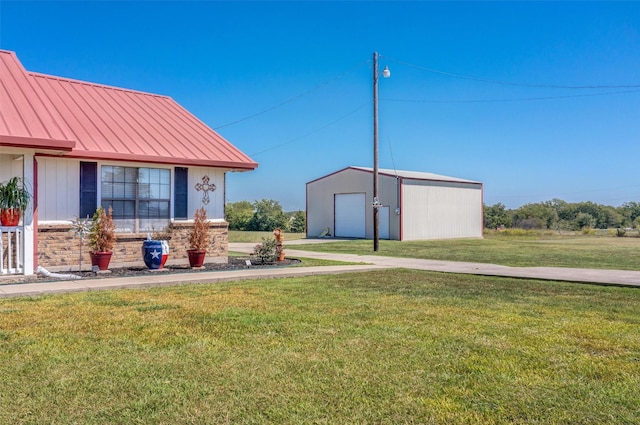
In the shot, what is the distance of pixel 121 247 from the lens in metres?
11.8

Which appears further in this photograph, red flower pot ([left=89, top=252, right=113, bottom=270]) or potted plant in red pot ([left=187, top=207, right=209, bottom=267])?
potted plant in red pot ([left=187, top=207, right=209, bottom=267])

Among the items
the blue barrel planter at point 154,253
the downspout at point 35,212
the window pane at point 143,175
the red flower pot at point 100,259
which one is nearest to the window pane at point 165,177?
the window pane at point 143,175

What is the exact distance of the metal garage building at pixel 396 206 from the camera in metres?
28.7

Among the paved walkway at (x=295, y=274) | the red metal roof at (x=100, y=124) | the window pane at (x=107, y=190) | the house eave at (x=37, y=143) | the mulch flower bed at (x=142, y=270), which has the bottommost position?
the paved walkway at (x=295, y=274)

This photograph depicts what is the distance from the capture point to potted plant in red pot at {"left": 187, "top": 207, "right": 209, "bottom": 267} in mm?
11641

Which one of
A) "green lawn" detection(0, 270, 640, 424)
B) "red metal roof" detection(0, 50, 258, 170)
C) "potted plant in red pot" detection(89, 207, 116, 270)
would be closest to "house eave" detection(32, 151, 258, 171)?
"red metal roof" detection(0, 50, 258, 170)

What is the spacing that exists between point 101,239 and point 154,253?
1.13m

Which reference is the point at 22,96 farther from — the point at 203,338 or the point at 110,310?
the point at 203,338

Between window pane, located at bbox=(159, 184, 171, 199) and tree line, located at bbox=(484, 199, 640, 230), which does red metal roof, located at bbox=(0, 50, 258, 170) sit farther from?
tree line, located at bbox=(484, 199, 640, 230)

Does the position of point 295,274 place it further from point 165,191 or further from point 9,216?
point 9,216

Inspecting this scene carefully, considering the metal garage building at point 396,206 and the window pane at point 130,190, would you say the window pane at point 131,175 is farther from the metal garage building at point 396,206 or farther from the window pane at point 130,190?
the metal garage building at point 396,206

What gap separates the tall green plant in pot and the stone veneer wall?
2.91 ft

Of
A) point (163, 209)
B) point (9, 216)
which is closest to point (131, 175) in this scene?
point (163, 209)

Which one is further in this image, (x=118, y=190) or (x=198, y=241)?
(x=198, y=241)
